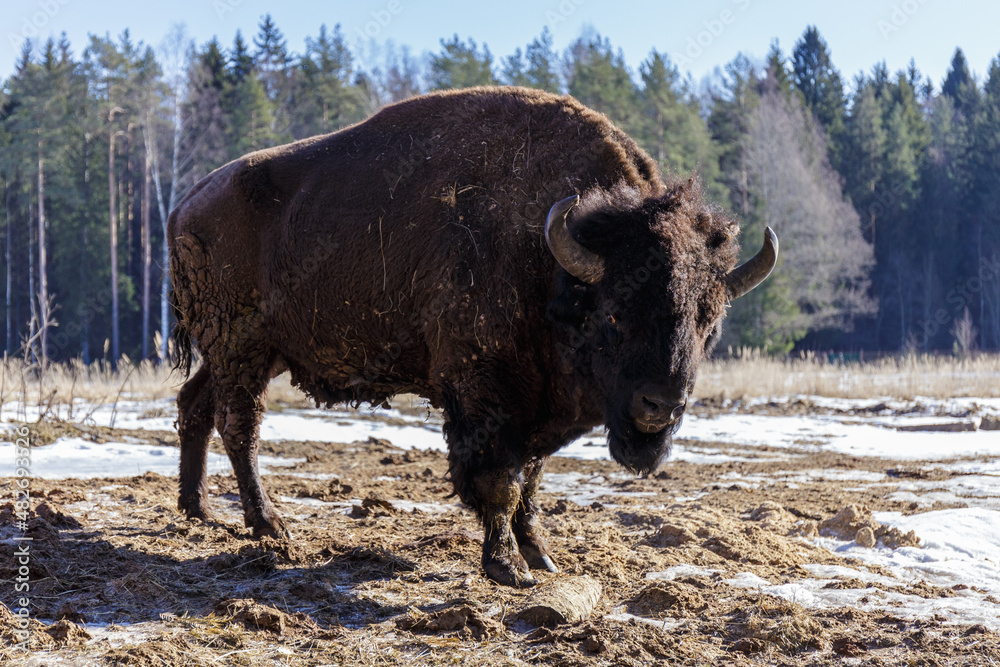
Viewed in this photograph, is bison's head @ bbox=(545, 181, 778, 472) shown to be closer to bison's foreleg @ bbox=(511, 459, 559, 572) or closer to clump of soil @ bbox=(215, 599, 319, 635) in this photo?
bison's foreleg @ bbox=(511, 459, 559, 572)

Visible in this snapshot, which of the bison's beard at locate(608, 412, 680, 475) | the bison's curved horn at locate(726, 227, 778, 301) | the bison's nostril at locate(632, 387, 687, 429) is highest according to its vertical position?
the bison's curved horn at locate(726, 227, 778, 301)

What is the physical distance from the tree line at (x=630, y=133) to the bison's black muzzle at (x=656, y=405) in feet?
84.7

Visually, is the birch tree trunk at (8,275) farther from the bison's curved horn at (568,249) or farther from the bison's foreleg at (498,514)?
the bison's curved horn at (568,249)

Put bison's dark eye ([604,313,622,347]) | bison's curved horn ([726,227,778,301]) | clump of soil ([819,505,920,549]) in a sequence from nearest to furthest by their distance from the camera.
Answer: bison's dark eye ([604,313,622,347]), bison's curved horn ([726,227,778,301]), clump of soil ([819,505,920,549])

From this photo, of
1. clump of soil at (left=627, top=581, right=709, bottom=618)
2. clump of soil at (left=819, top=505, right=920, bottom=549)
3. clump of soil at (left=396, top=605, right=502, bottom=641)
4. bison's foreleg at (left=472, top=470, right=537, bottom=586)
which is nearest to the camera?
clump of soil at (left=396, top=605, right=502, bottom=641)

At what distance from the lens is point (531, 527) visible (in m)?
4.62

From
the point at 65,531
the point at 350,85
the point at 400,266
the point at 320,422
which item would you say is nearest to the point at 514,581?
the point at 400,266

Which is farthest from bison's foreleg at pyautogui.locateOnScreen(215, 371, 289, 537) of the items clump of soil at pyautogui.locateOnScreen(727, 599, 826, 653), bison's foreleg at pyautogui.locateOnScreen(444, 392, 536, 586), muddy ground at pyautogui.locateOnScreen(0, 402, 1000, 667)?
clump of soil at pyautogui.locateOnScreen(727, 599, 826, 653)

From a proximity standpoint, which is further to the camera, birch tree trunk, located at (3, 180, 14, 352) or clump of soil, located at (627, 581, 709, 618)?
birch tree trunk, located at (3, 180, 14, 352)

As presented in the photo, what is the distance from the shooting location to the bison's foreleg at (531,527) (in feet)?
14.7

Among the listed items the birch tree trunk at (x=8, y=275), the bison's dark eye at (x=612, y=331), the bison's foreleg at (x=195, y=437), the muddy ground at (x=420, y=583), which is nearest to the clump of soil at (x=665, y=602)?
the muddy ground at (x=420, y=583)

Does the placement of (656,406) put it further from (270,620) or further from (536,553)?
(270,620)

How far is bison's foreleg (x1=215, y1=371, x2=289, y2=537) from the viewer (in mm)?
5125

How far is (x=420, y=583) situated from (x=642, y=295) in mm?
1876
